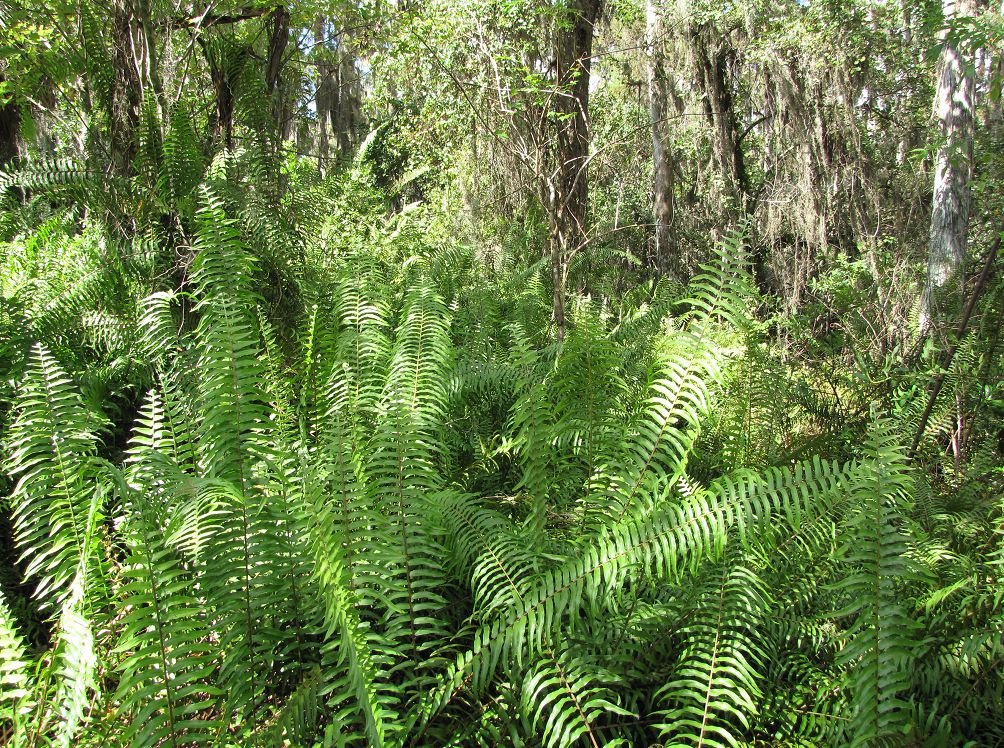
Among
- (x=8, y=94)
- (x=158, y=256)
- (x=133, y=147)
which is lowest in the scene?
(x=158, y=256)

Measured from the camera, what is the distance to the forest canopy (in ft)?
5.76

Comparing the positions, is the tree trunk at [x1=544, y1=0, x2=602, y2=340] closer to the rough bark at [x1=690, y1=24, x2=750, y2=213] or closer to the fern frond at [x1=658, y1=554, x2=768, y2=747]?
the fern frond at [x1=658, y1=554, x2=768, y2=747]

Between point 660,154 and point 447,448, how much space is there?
302 inches

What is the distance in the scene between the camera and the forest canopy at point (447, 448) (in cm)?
176

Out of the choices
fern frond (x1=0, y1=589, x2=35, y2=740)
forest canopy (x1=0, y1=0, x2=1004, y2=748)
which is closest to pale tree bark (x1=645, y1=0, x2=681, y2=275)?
forest canopy (x1=0, y1=0, x2=1004, y2=748)

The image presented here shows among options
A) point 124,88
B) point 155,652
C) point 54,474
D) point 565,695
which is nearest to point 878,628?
point 565,695

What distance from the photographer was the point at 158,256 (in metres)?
3.89

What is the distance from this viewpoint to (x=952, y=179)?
607cm

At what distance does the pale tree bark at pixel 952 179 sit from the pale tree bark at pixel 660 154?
3319mm

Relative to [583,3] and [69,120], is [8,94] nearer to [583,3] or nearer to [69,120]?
[69,120]

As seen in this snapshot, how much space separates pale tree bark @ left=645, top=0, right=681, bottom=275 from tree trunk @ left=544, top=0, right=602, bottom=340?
11.9ft

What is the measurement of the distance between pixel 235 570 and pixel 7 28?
16.8 feet

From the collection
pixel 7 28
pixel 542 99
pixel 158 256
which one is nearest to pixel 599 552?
pixel 158 256

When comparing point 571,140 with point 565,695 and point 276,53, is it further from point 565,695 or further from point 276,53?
point 565,695
